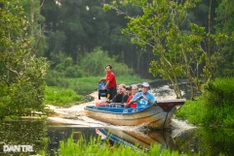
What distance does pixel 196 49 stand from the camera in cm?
2339

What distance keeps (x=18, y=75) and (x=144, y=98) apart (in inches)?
169

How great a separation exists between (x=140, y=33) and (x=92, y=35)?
159ft

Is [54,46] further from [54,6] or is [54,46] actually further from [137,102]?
[137,102]

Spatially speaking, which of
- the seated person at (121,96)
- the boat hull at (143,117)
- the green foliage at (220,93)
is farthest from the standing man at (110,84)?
the green foliage at (220,93)

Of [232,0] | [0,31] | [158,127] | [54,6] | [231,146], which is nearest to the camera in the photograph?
[231,146]

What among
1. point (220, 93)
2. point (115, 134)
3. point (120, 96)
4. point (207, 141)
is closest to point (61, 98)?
point (120, 96)

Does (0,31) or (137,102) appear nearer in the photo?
(0,31)

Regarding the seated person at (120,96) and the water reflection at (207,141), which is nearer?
the water reflection at (207,141)

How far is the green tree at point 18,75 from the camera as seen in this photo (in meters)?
15.3

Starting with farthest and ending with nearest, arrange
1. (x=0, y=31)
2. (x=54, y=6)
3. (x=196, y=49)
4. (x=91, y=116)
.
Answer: (x=54, y=6), (x=196, y=49), (x=91, y=116), (x=0, y=31)

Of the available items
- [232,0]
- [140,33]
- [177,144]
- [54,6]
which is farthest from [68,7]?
[177,144]

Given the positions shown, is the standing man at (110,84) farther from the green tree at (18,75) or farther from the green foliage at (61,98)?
the green foliage at (61,98)

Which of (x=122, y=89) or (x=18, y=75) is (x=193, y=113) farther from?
(x=18, y=75)

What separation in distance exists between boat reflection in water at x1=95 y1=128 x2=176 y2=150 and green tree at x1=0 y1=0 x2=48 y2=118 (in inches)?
93.6
